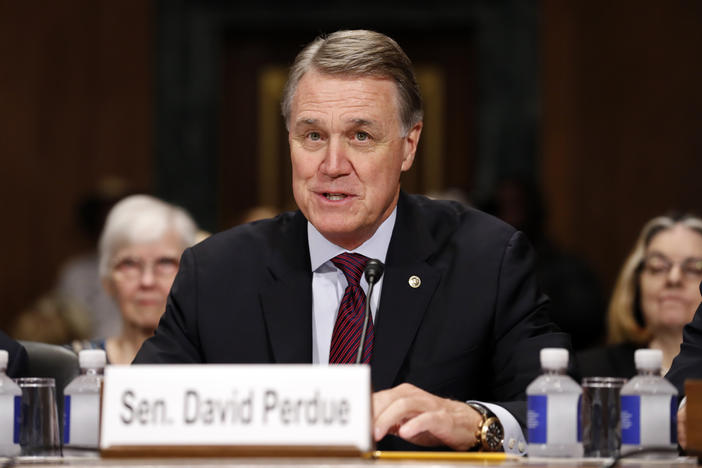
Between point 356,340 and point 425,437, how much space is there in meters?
0.47

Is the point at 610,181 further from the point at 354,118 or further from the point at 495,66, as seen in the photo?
the point at 354,118

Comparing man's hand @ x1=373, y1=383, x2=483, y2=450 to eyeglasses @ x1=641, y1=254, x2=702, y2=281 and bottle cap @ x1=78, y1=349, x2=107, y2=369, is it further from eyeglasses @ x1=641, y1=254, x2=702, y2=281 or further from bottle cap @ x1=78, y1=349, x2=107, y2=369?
eyeglasses @ x1=641, y1=254, x2=702, y2=281

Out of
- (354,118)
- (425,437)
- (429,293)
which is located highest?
(354,118)

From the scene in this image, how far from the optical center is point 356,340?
2.72m

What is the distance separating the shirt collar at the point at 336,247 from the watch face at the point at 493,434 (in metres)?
0.64

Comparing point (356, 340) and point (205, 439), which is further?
point (356, 340)

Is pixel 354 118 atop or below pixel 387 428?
atop

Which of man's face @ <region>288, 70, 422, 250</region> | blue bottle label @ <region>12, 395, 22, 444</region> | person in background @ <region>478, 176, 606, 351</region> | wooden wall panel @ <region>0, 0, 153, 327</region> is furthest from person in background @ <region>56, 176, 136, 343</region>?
blue bottle label @ <region>12, 395, 22, 444</region>

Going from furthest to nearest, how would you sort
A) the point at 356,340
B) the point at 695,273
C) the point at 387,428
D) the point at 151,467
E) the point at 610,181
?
the point at 610,181, the point at 695,273, the point at 356,340, the point at 387,428, the point at 151,467

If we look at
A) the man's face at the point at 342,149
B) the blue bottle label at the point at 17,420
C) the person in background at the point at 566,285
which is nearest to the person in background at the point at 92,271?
the person in background at the point at 566,285

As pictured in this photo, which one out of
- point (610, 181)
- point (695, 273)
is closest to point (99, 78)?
point (610, 181)

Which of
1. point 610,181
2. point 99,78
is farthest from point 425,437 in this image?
point 99,78

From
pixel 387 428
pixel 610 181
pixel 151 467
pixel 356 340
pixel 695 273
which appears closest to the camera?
pixel 151 467

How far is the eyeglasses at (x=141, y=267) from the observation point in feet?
14.0
